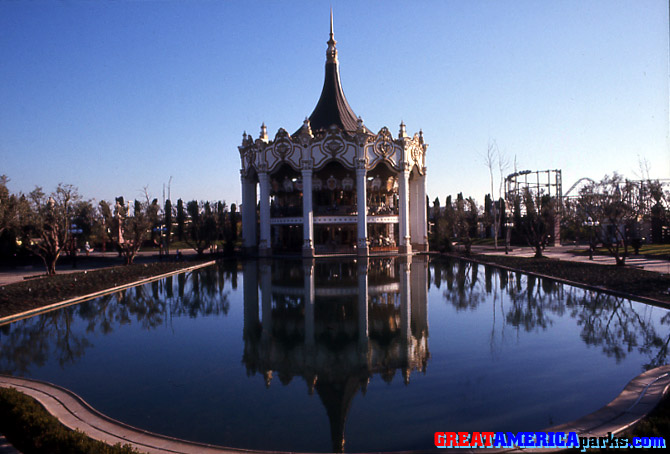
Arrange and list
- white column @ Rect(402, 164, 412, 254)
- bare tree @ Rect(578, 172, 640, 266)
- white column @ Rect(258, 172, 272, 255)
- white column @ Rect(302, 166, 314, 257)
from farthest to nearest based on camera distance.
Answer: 1. white column @ Rect(258, 172, 272, 255)
2. white column @ Rect(402, 164, 412, 254)
3. white column @ Rect(302, 166, 314, 257)
4. bare tree @ Rect(578, 172, 640, 266)

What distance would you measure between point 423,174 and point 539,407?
4164 centimetres

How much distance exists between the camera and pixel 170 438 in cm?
572

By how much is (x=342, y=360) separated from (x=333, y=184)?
36638 millimetres

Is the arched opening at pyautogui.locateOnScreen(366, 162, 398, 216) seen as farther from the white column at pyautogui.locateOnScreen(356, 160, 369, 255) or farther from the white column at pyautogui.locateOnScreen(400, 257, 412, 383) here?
the white column at pyautogui.locateOnScreen(400, 257, 412, 383)

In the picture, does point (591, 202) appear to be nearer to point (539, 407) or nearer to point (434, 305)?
point (434, 305)

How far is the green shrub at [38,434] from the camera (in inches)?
190

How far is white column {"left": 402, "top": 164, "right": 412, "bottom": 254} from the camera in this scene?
136 feet

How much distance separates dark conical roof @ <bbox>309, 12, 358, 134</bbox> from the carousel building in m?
0.11

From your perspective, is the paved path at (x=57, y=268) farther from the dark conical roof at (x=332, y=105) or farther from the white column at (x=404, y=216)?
the white column at (x=404, y=216)

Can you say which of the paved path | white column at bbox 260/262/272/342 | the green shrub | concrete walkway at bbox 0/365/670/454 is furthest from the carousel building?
the green shrub

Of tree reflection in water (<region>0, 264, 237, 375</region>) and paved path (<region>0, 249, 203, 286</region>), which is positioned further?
paved path (<region>0, 249, 203, 286</region>)

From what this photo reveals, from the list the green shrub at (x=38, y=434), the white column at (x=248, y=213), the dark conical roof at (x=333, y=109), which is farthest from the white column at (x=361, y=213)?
the green shrub at (x=38, y=434)

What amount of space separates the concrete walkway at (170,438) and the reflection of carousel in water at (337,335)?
231cm

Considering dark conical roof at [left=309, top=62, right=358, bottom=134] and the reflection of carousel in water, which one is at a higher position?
dark conical roof at [left=309, top=62, right=358, bottom=134]
